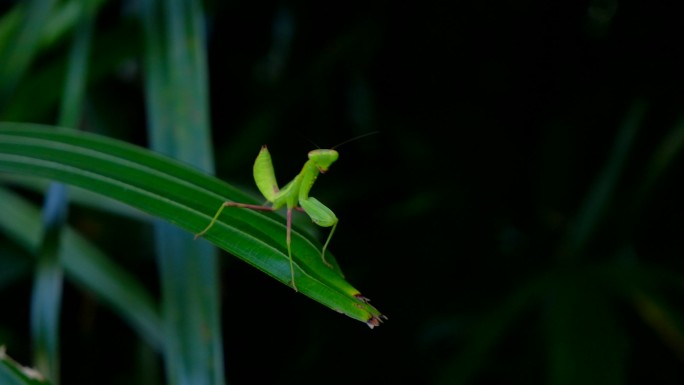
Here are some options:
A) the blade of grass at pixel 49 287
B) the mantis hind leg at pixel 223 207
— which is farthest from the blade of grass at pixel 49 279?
the mantis hind leg at pixel 223 207

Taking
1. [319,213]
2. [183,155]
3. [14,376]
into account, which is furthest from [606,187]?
[14,376]

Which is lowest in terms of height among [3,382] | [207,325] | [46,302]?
[3,382]

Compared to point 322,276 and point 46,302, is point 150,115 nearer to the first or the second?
point 46,302

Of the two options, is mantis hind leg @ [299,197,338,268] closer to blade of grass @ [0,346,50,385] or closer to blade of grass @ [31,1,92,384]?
blade of grass @ [31,1,92,384]

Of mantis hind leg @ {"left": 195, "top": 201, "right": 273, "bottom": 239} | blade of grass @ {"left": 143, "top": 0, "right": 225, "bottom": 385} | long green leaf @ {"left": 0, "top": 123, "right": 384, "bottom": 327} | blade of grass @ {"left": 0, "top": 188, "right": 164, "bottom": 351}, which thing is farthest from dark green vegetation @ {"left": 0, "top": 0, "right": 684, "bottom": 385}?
long green leaf @ {"left": 0, "top": 123, "right": 384, "bottom": 327}

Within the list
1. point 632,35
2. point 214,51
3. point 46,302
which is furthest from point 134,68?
point 632,35

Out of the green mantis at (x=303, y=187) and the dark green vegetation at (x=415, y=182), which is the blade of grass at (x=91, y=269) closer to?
the dark green vegetation at (x=415, y=182)
